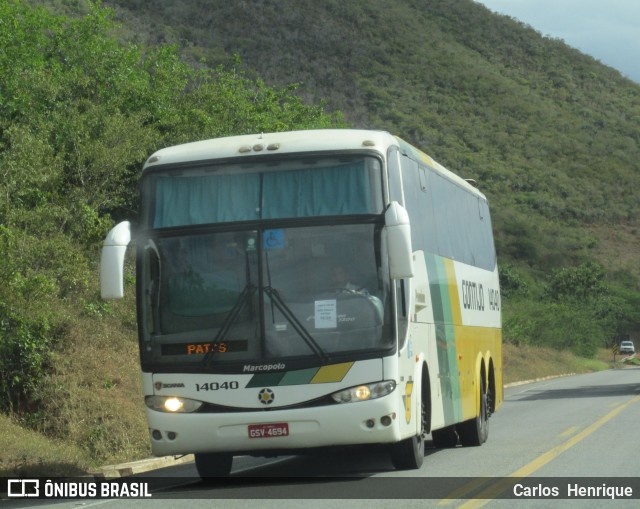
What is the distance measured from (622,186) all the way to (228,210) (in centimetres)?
7997

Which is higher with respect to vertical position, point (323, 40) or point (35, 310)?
point (323, 40)

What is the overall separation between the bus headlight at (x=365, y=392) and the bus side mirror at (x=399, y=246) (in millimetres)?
1079

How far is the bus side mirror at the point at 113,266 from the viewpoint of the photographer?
1153cm

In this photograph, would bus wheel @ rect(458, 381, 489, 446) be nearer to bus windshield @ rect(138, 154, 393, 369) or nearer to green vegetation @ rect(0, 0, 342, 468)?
green vegetation @ rect(0, 0, 342, 468)

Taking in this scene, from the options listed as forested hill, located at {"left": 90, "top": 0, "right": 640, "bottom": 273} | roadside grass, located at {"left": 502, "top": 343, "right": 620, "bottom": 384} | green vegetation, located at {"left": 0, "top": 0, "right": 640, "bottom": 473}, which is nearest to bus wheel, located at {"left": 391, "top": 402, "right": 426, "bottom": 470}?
green vegetation, located at {"left": 0, "top": 0, "right": 640, "bottom": 473}

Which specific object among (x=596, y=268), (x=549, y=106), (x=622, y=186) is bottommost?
(x=596, y=268)

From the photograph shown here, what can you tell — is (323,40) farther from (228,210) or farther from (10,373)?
(228,210)

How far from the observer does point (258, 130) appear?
29.9 metres

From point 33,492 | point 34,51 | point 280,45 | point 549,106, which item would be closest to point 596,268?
point 549,106

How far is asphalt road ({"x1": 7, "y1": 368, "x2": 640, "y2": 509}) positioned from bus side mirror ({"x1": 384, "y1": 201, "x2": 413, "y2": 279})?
2.10m

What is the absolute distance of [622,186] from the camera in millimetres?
88562

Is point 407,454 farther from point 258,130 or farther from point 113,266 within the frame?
point 258,130

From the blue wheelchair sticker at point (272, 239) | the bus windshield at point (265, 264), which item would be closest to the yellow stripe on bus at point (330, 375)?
the bus windshield at point (265, 264)

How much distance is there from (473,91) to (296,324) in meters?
86.7
